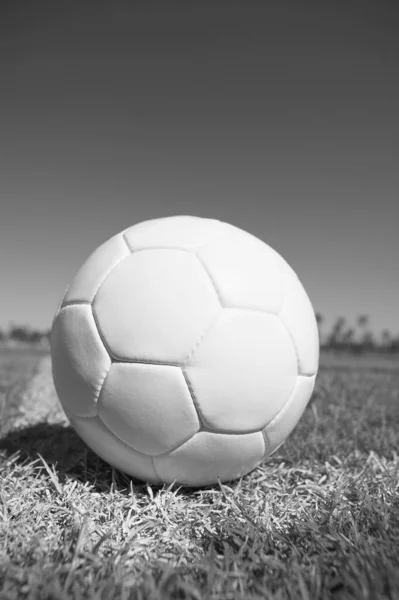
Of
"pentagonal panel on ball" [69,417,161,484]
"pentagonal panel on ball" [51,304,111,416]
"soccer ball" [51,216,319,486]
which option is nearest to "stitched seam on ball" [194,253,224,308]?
"soccer ball" [51,216,319,486]

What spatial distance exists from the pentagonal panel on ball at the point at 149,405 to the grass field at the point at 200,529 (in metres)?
0.40

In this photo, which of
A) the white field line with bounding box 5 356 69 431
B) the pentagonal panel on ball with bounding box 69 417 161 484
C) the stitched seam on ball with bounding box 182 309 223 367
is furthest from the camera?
the white field line with bounding box 5 356 69 431

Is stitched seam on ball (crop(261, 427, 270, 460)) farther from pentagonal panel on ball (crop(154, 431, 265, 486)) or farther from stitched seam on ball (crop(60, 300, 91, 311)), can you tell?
stitched seam on ball (crop(60, 300, 91, 311))

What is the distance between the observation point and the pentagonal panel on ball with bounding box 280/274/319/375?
2.26 metres

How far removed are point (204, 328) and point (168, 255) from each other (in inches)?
17.5

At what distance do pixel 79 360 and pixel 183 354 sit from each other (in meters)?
0.59

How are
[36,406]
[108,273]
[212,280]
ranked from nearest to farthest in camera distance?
1. [212,280]
2. [108,273]
3. [36,406]

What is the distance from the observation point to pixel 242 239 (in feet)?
7.88

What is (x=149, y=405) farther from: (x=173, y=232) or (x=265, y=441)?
(x=173, y=232)

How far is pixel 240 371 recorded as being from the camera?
6.65 ft

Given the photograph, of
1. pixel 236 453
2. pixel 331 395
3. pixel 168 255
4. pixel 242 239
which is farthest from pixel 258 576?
pixel 331 395

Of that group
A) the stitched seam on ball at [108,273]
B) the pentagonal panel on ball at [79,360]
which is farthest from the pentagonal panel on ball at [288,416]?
the stitched seam on ball at [108,273]

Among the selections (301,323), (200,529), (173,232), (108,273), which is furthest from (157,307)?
(200,529)

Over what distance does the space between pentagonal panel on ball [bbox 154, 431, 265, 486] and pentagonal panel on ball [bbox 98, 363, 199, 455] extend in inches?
2.6
